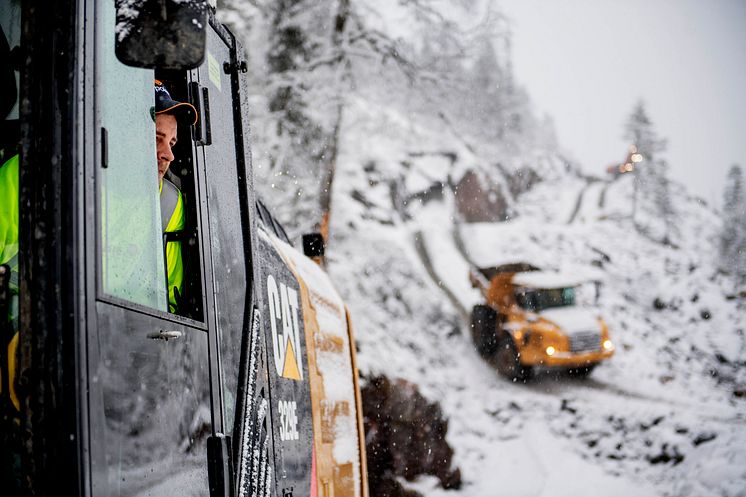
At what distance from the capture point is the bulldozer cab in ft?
4.19

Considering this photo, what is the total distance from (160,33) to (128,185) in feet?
1.42

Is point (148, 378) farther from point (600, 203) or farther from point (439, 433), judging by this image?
point (600, 203)

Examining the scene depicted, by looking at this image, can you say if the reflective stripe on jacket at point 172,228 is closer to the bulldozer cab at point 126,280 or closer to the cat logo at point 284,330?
the bulldozer cab at point 126,280

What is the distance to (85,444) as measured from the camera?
1257 mm

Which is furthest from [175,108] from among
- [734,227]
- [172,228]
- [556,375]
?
[734,227]

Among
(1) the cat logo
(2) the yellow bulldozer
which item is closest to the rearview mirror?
(1) the cat logo

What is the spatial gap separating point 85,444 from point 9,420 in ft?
0.56

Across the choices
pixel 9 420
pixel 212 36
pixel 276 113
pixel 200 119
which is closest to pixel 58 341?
pixel 9 420

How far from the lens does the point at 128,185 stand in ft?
5.41

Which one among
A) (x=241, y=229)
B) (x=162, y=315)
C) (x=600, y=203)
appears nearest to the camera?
(x=162, y=315)

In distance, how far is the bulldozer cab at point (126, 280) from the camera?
1277 mm

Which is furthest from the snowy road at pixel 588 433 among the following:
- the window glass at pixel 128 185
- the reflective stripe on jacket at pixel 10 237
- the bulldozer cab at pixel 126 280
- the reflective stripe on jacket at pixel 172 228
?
the reflective stripe on jacket at pixel 10 237

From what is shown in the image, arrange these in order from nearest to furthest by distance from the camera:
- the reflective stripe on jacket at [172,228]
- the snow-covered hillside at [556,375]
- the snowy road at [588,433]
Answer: the reflective stripe on jacket at [172,228]
the snowy road at [588,433]
the snow-covered hillside at [556,375]

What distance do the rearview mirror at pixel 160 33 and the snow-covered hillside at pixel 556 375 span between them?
7417 millimetres
